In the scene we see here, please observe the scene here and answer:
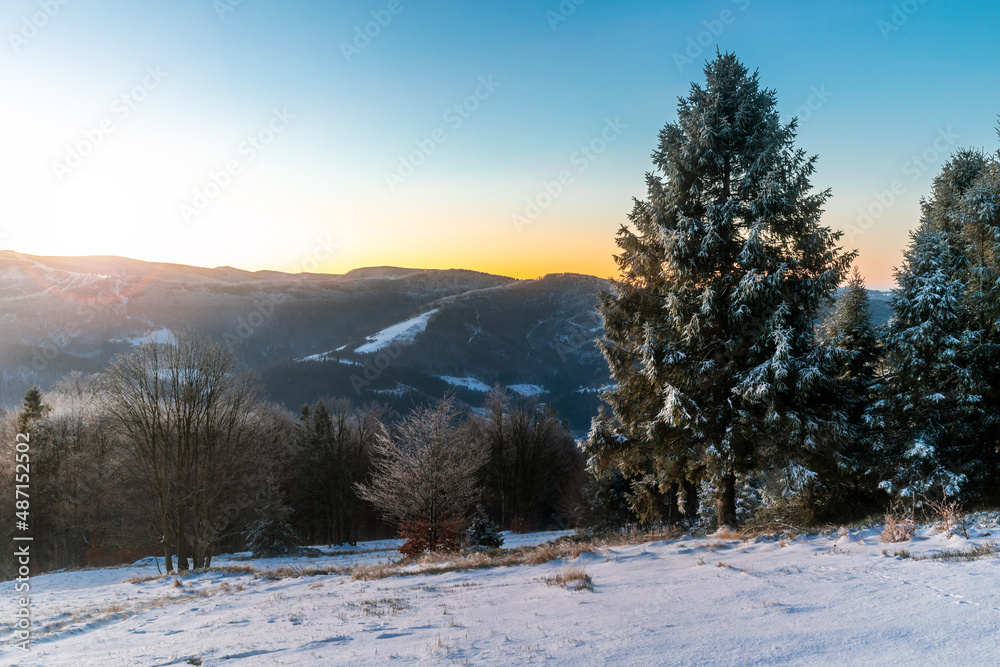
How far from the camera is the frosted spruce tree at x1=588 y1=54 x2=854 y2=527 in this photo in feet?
43.4

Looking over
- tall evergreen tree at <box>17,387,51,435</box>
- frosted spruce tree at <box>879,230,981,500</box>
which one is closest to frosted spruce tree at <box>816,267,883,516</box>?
frosted spruce tree at <box>879,230,981,500</box>

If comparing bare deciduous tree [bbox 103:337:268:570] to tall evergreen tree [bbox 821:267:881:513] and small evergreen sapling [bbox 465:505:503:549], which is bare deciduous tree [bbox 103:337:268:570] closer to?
small evergreen sapling [bbox 465:505:503:549]

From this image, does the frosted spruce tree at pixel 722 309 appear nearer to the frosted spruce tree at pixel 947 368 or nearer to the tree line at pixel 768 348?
Answer: the tree line at pixel 768 348

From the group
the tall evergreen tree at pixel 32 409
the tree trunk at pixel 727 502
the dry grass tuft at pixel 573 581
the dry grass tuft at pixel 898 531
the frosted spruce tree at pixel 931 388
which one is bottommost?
the tree trunk at pixel 727 502

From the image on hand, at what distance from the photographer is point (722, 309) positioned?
13.9 metres

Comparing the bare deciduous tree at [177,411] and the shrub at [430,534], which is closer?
the shrub at [430,534]

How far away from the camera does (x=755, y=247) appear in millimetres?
13430

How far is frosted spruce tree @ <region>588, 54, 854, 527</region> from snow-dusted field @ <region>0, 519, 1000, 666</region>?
3480 millimetres

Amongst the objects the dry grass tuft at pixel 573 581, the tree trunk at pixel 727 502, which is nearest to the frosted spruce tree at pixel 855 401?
the tree trunk at pixel 727 502

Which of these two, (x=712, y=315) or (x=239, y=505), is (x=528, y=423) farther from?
(x=712, y=315)

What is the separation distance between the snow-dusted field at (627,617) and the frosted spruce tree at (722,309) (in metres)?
3.48

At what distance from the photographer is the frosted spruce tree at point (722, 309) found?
13.2 meters

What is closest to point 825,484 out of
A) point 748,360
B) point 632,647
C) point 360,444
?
point 748,360

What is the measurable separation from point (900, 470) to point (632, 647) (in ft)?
48.7
